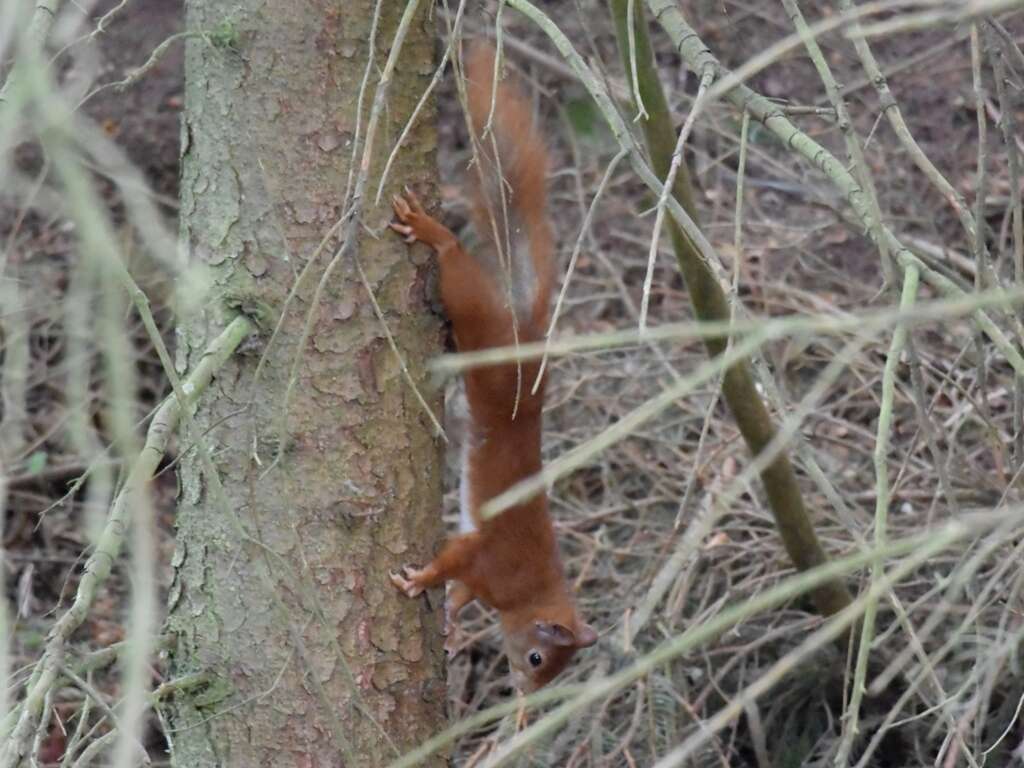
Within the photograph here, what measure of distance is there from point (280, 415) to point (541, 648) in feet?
Answer: 4.63

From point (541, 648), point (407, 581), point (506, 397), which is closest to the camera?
point (407, 581)

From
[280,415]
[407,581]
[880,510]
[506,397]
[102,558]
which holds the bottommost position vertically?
[506,397]

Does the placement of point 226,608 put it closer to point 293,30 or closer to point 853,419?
point 293,30

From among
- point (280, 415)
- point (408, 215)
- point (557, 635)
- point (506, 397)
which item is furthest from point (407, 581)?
point (557, 635)

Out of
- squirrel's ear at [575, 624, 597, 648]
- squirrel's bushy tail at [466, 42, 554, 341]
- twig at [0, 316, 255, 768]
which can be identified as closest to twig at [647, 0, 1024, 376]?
squirrel's bushy tail at [466, 42, 554, 341]

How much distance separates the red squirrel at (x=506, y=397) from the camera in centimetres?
260

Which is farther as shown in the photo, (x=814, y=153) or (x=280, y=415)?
(x=280, y=415)

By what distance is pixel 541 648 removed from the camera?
345 centimetres

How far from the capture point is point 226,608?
2.32 meters

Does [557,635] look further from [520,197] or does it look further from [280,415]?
[280,415]

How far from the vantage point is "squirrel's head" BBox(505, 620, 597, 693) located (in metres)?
3.34

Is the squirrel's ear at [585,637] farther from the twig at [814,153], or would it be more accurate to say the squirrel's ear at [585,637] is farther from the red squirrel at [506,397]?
the twig at [814,153]

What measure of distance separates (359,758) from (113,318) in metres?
1.43

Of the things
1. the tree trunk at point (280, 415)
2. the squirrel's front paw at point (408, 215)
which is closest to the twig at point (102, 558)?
the tree trunk at point (280, 415)
